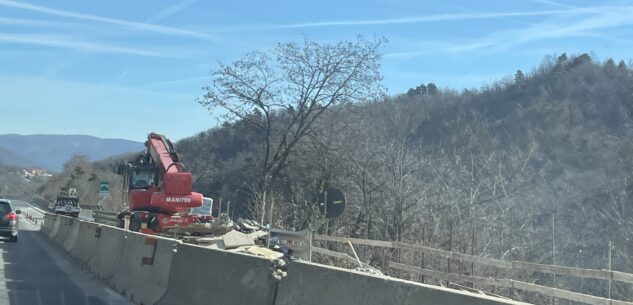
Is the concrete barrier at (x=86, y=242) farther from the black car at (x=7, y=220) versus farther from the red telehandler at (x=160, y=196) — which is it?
the black car at (x=7, y=220)

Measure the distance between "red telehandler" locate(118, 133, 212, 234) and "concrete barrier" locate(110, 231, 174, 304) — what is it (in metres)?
7.65

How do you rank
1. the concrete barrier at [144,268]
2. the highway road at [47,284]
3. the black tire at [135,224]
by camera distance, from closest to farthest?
the concrete barrier at [144,268] → the highway road at [47,284] → the black tire at [135,224]

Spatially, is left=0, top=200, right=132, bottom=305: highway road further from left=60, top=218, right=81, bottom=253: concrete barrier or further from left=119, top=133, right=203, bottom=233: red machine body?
left=119, top=133, right=203, bottom=233: red machine body

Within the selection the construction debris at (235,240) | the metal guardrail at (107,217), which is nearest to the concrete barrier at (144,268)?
the construction debris at (235,240)

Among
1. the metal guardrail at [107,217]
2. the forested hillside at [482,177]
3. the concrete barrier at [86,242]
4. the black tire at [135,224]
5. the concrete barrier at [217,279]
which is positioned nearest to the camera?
the concrete barrier at [217,279]

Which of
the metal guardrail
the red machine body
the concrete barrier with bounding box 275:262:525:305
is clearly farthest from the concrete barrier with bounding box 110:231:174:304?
the metal guardrail

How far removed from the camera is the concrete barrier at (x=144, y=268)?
10953mm

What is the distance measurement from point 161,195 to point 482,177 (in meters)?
12.1

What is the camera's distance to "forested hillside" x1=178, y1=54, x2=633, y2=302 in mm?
22766

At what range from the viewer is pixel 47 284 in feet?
46.3

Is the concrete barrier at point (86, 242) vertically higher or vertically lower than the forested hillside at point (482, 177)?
lower

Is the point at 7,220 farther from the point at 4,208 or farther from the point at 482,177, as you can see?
the point at 482,177

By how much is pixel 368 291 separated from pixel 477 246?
606 inches

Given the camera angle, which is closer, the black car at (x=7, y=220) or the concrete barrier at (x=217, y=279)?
the concrete barrier at (x=217, y=279)
